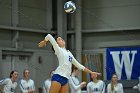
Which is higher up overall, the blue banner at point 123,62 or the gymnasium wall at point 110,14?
the gymnasium wall at point 110,14

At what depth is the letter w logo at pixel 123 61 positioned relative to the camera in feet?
39.7

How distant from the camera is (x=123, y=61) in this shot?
40.1ft

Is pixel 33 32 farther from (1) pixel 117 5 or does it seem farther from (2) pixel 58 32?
(1) pixel 117 5

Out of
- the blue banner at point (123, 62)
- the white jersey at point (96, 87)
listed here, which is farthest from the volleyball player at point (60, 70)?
the blue banner at point (123, 62)

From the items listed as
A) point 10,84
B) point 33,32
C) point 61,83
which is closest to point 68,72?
point 61,83

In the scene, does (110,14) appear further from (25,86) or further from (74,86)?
(25,86)

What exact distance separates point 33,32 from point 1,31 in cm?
135

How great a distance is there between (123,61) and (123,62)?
0.03 metres

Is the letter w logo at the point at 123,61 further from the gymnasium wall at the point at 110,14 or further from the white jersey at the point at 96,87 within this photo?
the white jersey at the point at 96,87

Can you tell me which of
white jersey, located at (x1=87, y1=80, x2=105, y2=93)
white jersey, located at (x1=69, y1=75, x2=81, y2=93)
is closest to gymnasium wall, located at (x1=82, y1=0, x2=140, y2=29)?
white jersey, located at (x1=87, y1=80, x2=105, y2=93)

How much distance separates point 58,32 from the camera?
13.0m

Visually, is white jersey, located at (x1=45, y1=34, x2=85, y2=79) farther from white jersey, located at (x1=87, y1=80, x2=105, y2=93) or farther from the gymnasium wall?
the gymnasium wall

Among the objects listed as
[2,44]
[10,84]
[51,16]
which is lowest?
[10,84]

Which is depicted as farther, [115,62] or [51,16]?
[51,16]
